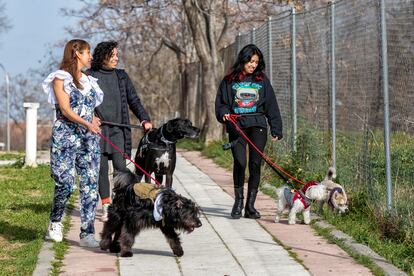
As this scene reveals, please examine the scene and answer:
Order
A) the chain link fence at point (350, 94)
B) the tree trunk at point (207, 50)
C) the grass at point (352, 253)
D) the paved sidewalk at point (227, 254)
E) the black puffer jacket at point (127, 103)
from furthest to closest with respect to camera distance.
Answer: the tree trunk at point (207, 50)
the black puffer jacket at point (127, 103)
the chain link fence at point (350, 94)
the paved sidewalk at point (227, 254)
the grass at point (352, 253)

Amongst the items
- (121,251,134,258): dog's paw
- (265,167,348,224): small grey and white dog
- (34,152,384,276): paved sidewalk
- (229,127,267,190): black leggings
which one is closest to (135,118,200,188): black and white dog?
(229,127,267,190): black leggings

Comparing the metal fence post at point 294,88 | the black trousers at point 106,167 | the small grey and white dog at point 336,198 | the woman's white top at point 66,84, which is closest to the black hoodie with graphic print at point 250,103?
the small grey and white dog at point 336,198

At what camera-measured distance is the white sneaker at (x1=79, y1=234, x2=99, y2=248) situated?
327 inches

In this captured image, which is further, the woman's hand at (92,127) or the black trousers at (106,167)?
the black trousers at (106,167)

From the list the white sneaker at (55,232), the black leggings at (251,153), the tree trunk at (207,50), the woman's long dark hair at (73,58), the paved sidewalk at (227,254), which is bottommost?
the paved sidewalk at (227,254)

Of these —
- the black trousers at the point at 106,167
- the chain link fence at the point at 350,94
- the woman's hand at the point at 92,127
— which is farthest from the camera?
the black trousers at the point at 106,167

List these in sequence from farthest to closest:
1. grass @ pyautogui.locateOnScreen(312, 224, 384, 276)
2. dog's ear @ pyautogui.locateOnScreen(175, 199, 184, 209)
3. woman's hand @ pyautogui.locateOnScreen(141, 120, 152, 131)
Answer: woman's hand @ pyautogui.locateOnScreen(141, 120, 152, 131)
dog's ear @ pyautogui.locateOnScreen(175, 199, 184, 209)
grass @ pyautogui.locateOnScreen(312, 224, 384, 276)

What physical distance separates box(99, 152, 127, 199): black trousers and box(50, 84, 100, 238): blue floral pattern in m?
1.30

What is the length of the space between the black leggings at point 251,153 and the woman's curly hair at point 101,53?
5.46 ft

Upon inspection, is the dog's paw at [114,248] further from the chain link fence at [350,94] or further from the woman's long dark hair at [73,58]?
the chain link fence at [350,94]

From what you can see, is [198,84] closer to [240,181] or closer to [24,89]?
[240,181]

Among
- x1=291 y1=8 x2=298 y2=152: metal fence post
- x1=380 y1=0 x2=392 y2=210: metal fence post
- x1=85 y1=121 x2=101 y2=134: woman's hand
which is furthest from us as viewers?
x1=291 y1=8 x2=298 y2=152: metal fence post

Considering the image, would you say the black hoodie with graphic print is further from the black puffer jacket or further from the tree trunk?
the tree trunk

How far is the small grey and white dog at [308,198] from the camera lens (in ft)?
30.9
